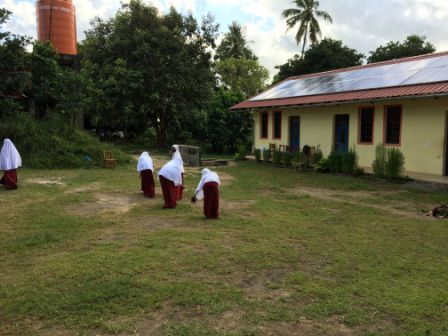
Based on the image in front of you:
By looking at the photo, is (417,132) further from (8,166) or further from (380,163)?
(8,166)

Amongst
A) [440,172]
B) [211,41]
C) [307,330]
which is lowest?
[307,330]

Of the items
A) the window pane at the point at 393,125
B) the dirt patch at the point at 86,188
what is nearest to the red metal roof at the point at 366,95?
the window pane at the point at 393,125

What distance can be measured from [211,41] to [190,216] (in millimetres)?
20859

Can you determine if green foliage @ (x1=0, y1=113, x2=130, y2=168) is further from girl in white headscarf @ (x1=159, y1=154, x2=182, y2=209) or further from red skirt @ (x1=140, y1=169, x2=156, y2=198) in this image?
girl in white headscarf @ (x1=159, y1=154, x2=182, y2=209)

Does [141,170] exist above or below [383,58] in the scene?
below

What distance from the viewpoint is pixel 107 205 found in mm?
9125

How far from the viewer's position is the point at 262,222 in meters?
7.57

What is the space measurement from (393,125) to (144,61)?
15.7m

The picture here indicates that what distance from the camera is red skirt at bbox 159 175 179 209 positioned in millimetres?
8695

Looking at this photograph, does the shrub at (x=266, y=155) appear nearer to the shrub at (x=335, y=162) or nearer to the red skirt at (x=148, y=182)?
the shrub at (x=335, y=162)

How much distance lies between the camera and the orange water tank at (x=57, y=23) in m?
26.5

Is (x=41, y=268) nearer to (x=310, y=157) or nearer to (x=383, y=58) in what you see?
(x=310, y=157)

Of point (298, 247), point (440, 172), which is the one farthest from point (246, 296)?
point (440, 172)

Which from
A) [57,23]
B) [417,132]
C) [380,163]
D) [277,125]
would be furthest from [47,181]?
[57,23]
